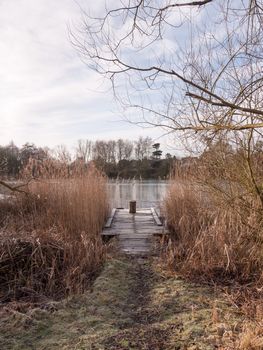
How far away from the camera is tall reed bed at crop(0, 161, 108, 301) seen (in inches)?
178

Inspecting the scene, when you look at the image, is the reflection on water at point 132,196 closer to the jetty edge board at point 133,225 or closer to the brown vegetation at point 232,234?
the jetty edge board at point 133,225

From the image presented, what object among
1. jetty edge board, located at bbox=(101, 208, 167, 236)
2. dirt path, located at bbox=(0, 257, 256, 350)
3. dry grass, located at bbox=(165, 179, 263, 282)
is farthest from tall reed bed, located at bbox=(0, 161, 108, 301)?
dry grass, located at bbox=(165, 179, 263, 282)

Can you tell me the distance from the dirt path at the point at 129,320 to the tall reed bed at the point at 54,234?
0.45m

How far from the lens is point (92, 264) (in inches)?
201

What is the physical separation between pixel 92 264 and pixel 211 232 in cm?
159

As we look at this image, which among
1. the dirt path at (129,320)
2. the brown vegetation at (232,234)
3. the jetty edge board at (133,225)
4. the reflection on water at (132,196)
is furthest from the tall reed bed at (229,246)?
the reflection on water at (132,196)

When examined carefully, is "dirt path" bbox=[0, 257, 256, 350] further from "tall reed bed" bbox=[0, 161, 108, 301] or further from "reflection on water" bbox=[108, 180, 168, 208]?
"reflection on water" bbox=[108, 180, 168, 208]

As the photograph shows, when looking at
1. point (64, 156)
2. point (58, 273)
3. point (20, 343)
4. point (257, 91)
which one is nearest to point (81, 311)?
point (20, 343)

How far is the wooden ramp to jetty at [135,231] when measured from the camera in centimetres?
638

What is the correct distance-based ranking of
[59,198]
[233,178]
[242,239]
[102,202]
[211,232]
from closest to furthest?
[233,178] → [242,239] → [211,232] → [59,198] → [102,202]

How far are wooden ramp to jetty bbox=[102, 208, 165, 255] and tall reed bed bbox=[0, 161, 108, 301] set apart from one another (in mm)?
306

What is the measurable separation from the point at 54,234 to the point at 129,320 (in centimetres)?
235

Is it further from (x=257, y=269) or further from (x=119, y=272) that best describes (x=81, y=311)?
(x=257, y=269)

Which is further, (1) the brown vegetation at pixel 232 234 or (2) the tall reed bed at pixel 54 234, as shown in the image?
(2) the tall reed bed at pixel 54 234
